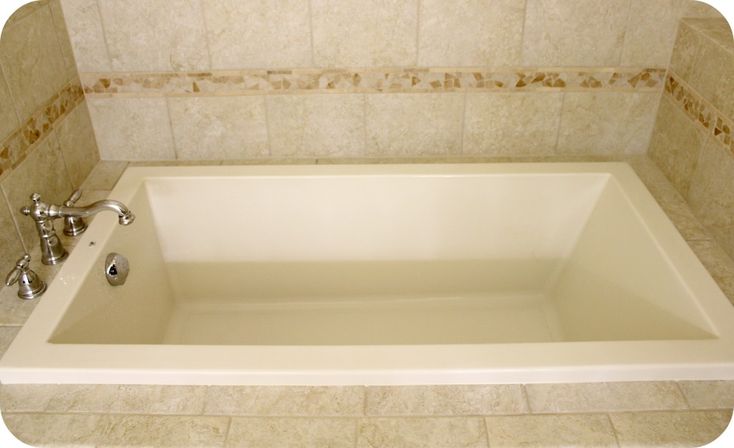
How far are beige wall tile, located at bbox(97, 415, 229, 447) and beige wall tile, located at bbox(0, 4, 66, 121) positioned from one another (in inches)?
38.9

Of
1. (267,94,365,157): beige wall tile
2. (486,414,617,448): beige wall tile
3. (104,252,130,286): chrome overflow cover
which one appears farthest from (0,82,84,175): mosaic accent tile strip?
(486,414,617,448): beige wall tile

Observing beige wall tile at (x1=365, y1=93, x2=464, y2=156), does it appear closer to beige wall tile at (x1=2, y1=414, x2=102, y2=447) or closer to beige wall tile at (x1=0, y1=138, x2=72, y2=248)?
beige wall tile at (x1=0, y1=138, x2=72, y2=248)

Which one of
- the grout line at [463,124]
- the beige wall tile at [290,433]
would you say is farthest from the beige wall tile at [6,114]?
the grout line at [463,124]

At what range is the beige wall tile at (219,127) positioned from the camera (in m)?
2.21

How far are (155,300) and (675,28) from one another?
6.34 feet

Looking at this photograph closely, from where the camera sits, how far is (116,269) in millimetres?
1895

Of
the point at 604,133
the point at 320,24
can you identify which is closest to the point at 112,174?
the point at 320,24

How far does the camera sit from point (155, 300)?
2.16 metres

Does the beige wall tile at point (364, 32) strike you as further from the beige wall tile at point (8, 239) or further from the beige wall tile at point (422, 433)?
the beige wall tile at point (422, 433)

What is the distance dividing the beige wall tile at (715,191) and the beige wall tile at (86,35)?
6.30 ft

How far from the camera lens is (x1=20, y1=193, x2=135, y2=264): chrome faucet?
174cm

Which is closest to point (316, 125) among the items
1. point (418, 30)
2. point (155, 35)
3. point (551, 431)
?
point (418, 30)

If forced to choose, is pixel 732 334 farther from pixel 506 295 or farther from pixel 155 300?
pixel 155 300

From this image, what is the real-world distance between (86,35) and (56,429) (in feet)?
4.31
